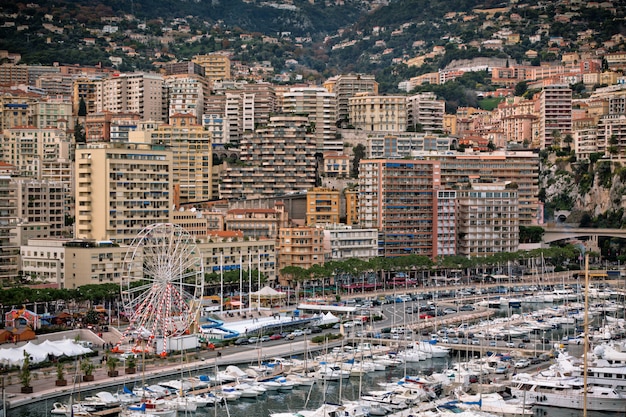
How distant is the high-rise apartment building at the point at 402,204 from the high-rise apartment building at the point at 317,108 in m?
24.2

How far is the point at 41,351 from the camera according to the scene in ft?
219

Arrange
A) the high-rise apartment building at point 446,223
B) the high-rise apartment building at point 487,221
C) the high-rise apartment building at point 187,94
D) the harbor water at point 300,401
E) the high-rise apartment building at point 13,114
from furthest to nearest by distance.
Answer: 1. the high-rise apartment building at point 13,114
2. the high-rise apartment building at point 187,94
3. the high-rise apartment building at point 487,221
4. the high-rise apartment building at point 446,223
5. the harbor water at point 300,401

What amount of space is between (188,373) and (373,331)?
17966mm

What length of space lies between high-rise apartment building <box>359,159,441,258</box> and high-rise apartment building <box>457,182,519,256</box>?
2886 mm

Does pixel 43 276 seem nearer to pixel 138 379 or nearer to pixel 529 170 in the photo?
pixel 138 379

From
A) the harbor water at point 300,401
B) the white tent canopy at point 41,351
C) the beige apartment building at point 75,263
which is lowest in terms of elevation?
the harbor water at point 300,401

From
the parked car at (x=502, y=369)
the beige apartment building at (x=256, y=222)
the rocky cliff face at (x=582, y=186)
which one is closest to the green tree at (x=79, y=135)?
the beige apartment building at (x=256, y=222)

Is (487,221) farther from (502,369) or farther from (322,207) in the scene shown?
(502,369)

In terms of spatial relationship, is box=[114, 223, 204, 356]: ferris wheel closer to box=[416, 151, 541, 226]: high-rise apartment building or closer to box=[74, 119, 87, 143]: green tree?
box=[416, 151, 541, 226]: high-rise apartment building

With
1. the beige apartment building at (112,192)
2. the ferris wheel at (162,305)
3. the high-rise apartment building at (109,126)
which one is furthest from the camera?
the high-rise apartment building at (109,126)

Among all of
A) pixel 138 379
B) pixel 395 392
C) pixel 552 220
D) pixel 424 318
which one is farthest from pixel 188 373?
pixel 552 220

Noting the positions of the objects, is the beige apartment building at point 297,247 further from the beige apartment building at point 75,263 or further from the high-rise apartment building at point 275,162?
the high-rise apartment building at point 275,162

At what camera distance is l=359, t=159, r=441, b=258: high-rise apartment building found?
111688 mm

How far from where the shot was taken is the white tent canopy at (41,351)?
65.1 m
